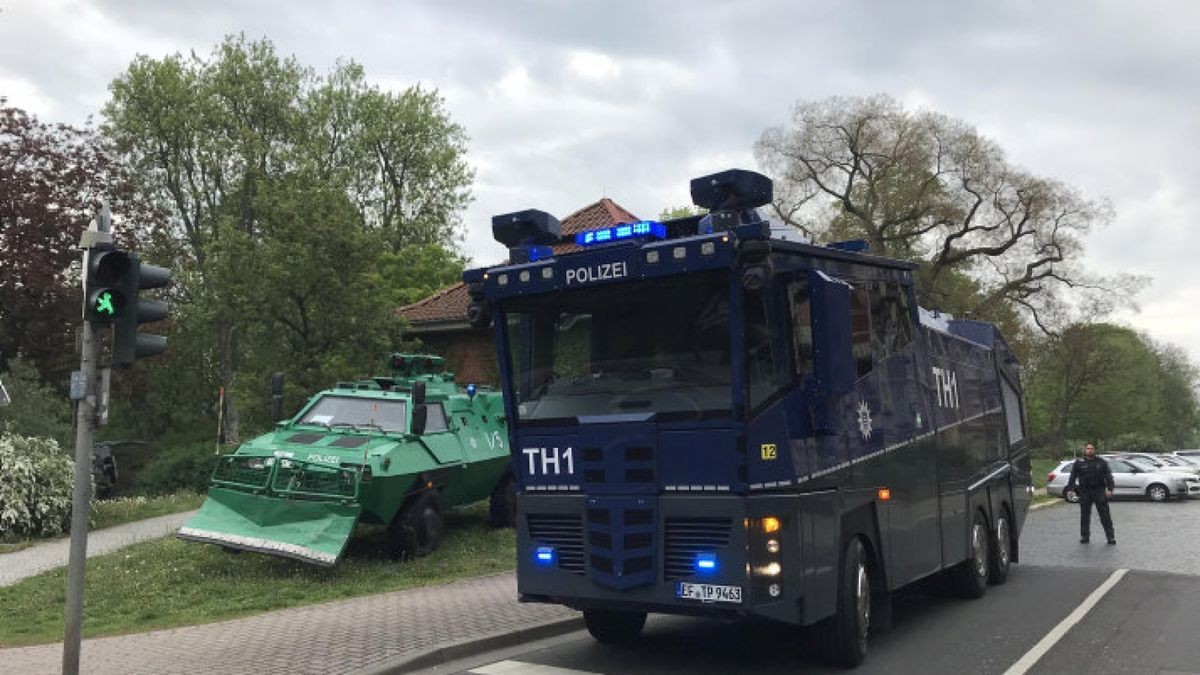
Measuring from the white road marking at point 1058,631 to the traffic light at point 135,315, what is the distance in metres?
6.71

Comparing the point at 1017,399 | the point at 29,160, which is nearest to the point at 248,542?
the point at 1017,399

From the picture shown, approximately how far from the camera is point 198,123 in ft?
135

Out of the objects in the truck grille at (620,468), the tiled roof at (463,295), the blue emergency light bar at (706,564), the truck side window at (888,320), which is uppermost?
the tiled roof at (463,295)

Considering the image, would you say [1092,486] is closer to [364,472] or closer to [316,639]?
[364,472]

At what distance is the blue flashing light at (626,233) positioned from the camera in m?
7.76

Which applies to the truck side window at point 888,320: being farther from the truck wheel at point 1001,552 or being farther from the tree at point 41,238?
the tree at point 41,238

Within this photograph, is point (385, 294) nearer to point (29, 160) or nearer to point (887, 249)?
point (29, 160)

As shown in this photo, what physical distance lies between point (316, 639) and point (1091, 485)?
1430 centimetres

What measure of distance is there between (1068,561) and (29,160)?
28.8 m

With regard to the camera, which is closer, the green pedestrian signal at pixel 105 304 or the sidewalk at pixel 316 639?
the green pedestrian signal at pixel 105 304

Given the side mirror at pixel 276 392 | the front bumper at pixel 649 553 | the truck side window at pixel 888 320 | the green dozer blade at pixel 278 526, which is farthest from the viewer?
the side mirror at pixel 276 392

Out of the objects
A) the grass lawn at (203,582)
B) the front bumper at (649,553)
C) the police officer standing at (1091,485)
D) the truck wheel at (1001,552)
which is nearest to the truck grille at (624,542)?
the front bumper at (649,553)

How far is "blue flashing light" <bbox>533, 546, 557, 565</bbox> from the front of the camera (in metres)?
7.87

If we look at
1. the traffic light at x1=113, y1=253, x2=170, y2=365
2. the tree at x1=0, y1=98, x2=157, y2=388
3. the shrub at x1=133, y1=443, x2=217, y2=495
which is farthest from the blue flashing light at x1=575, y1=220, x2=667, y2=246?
the tree at x1=0, y1=98, x2=157, y2=388
